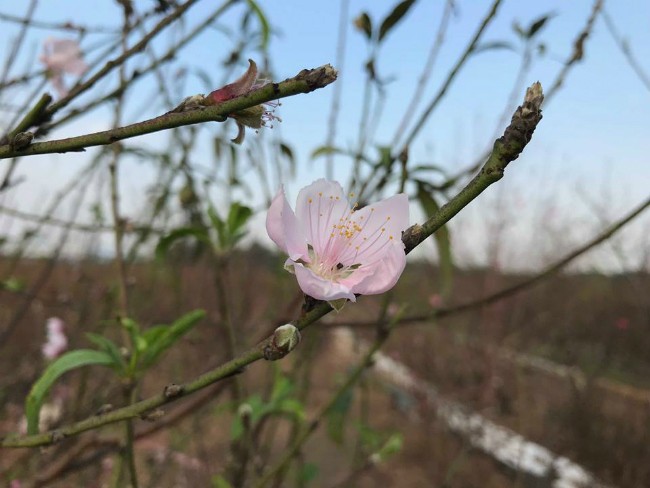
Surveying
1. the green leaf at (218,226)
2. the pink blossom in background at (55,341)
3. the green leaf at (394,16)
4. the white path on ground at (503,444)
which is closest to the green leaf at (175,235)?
the green leaf at (218,226)

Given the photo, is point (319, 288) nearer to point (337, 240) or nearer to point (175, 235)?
point (337, 240)

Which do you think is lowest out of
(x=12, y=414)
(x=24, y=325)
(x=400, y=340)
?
(x=400, y=340)

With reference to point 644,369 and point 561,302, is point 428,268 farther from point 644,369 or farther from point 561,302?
point 561,302

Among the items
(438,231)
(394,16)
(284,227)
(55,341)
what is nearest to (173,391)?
(284,227)

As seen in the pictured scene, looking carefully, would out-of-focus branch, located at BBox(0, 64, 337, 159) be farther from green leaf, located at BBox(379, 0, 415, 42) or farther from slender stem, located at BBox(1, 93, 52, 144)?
green leaf, located at BBox(379, 0, 415, 42)

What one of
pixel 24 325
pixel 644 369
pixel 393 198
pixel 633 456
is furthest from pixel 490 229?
pixel 393 198

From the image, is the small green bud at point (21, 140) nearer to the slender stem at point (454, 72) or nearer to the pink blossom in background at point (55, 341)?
the slender stem at point (454, 72)

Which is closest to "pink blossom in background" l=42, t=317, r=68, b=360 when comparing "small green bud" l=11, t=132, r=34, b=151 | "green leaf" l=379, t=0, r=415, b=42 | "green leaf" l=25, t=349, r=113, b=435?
"green leaf" l=25, t=349, r=113, b=435
